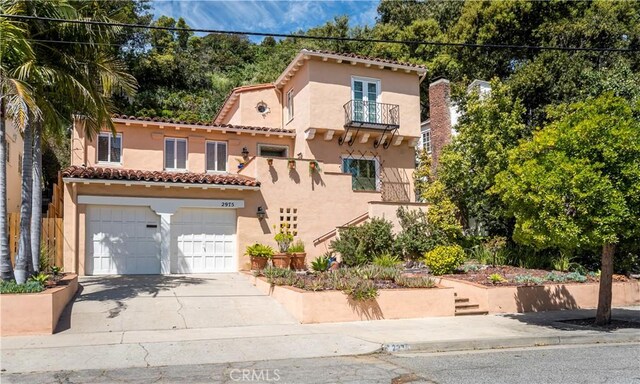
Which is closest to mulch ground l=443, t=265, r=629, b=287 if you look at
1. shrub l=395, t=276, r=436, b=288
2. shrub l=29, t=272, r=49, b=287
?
shrub l=395, t=276, r=436, b=288

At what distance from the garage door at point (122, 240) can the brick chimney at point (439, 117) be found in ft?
48.7

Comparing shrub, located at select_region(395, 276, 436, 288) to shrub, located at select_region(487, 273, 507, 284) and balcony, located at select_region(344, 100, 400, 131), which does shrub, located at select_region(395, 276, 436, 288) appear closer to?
shrub, located at select_region(487, 273, 507, 284)

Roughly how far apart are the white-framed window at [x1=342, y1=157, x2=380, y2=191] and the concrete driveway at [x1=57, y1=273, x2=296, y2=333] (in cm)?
810

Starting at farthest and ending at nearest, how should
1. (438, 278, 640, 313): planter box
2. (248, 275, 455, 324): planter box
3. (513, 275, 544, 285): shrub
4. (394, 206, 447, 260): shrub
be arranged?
(394, 206, 447, 260): shrub < (513, 275, 544, 285): shrub < (438, 278, 640, 313): planter box < (248, 275, 455, 324): planter box

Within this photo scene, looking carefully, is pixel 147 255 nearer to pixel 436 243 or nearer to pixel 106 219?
pixel 106 219

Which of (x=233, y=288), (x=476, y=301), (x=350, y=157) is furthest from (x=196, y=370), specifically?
(x=350, y=157)

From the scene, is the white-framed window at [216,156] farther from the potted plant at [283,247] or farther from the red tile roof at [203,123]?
the potted plant at [283,247]

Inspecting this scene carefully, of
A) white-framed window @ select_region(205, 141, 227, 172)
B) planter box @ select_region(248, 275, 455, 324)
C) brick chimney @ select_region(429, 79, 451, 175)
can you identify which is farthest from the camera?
brick chimney @ select_region(429, 79, 451, 175)

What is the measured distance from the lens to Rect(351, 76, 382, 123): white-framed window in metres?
22.1

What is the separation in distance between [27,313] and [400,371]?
7.11 metres

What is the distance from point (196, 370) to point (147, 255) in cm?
1020

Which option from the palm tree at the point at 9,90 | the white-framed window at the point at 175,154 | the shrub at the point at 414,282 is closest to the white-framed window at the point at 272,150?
the white-framed window at the point at 175,154

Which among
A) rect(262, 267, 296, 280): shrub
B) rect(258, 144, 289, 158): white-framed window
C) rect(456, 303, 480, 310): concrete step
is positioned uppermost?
rect(258, 144, 289, 158): white-framed window

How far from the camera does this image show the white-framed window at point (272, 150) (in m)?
22.3
